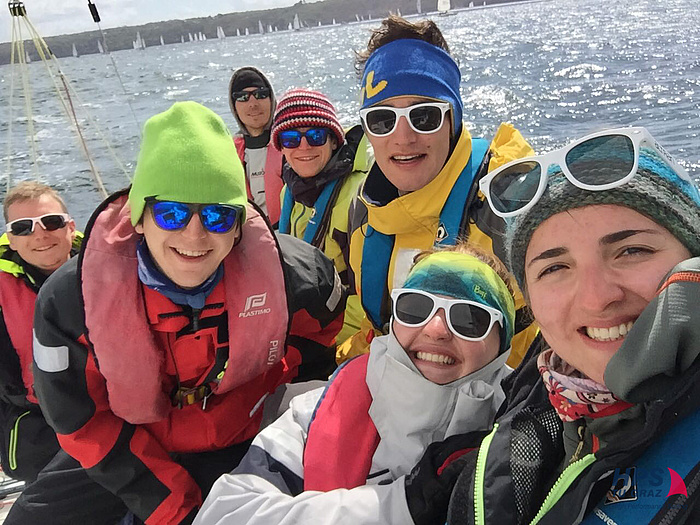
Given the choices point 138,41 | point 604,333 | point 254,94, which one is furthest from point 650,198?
point 138,41

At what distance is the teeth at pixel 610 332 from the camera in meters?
0.83

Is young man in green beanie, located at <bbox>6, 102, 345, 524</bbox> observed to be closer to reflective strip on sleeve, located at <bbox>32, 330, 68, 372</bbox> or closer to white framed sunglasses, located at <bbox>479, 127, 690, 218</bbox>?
reflective strip on sleeve, located at <bbox>32, 330, 68, 372</bbox>

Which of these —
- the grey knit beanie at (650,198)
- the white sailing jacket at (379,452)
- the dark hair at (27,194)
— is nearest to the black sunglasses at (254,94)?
the dark hair at (27,194)

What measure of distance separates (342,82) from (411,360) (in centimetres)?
1533

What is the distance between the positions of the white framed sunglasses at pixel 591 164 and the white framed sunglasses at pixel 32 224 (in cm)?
210

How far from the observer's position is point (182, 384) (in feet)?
6.30

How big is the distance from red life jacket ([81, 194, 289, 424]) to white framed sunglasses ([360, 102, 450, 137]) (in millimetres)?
534

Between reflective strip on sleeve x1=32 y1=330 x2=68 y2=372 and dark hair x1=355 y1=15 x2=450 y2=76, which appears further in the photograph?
dark hair x1=355 y1=15 x2=450 y2=76

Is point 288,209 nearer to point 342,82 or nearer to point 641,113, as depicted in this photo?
point 641,113

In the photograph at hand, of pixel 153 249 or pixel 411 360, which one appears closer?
pixel 411 360

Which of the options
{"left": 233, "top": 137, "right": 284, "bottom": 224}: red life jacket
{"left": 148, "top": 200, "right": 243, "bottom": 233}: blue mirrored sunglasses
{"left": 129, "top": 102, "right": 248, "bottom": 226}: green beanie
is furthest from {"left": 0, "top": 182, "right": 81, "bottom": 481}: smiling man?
{"left": 233, "top": 137, "right": 284, "bottom": 224}: red life jacket

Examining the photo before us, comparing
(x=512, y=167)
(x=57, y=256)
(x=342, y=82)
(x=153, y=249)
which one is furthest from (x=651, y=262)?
(x=342, y=82)

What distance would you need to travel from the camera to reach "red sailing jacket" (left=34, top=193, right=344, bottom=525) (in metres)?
1.71

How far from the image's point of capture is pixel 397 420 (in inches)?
53.1
